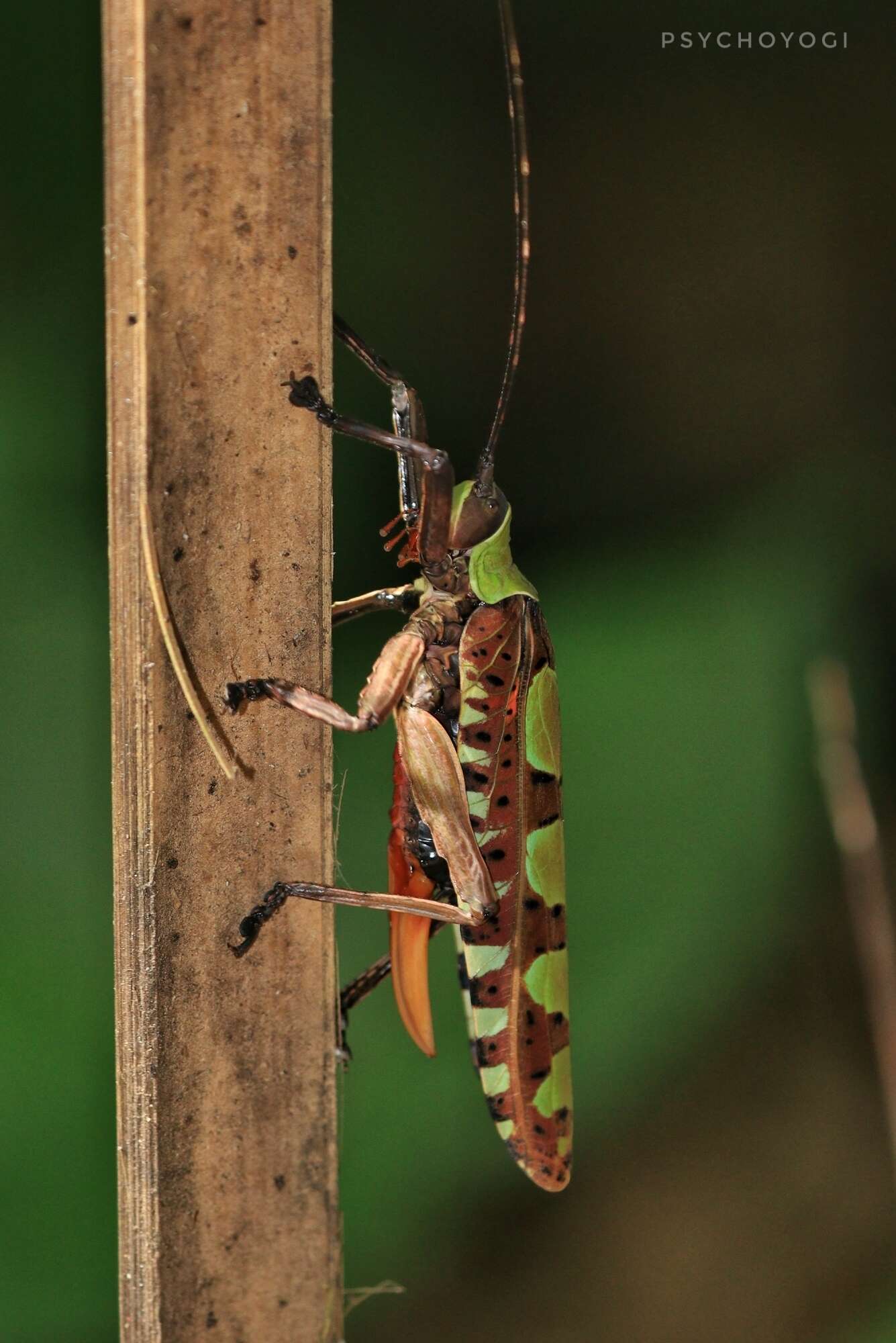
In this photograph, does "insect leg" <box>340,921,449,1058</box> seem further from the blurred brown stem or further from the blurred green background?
the blurred brown stem

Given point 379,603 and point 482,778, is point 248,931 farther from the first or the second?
point 379,603

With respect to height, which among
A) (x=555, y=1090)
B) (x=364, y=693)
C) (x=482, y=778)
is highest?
(x=364, y=693)

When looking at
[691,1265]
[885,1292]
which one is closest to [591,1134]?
[691,1265]

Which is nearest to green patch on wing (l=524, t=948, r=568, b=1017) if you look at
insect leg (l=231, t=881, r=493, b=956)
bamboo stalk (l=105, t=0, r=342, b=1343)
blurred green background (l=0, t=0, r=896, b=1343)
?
insect leg (l=231, t=881, r=493, b=956)

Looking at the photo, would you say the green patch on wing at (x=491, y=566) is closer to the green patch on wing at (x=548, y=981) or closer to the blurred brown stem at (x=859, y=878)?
the green patch on wing at (x=548, y=981)

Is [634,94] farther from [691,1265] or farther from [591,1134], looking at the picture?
[691,1265]

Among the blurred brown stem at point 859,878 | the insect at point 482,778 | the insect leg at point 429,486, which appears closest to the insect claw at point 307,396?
the insect leg at point 429,486

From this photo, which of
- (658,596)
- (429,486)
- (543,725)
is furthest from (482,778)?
(658,596)
